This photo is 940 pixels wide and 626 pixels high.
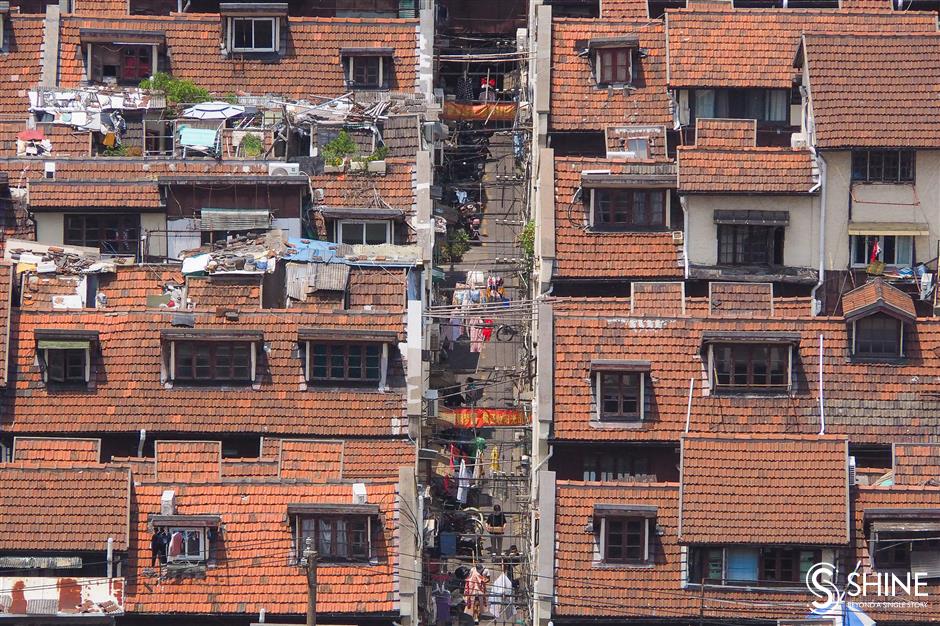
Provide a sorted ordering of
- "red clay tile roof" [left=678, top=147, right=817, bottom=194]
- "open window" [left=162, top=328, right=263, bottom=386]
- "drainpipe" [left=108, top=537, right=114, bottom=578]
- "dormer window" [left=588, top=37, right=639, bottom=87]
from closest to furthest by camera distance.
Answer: "drainpipe" [left=108, top=537, right=114, bottom=578] < "open window" [left=162, top=328, right=263, bottom=386] < "red clay tile roof" [left=678, top=147, right=817, bottom=194] < "dormer window" [left=588, top=37, right=639, bottom=87]

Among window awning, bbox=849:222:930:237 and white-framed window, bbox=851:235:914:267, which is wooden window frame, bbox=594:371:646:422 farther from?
window awning, bbox=849:222:930:237

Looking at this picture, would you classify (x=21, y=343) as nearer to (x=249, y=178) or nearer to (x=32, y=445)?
(x=32, y=445)

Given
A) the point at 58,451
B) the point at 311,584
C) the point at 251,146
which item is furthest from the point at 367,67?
the point at 311,584

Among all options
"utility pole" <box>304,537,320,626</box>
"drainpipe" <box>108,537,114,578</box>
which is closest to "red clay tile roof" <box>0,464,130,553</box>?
"drainpipe" <box>108,537,114,578</box>

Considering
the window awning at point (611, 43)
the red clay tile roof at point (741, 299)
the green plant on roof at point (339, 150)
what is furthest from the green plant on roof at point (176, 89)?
the red clay tile roof at point (741, 299)

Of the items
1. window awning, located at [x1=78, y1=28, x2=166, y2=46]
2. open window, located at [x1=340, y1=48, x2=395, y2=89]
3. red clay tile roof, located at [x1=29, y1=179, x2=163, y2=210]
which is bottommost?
red clay tile roof, located at [x1=29, y1=179, x2=163, y2=210]

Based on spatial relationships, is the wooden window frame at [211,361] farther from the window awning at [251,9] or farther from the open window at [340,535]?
the window awning at [251,9]
